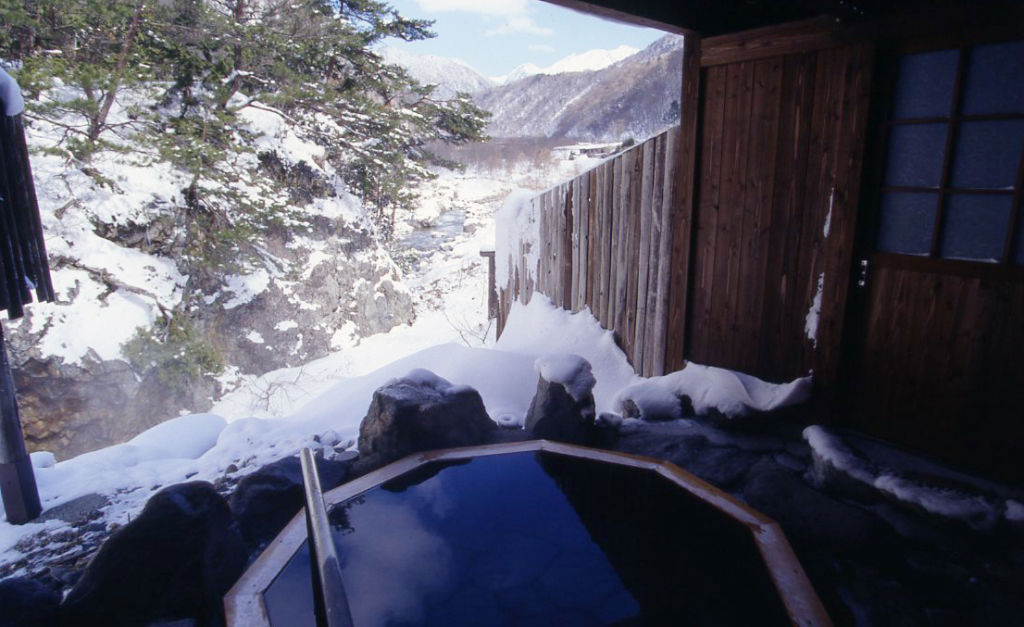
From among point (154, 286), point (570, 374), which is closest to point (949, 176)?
point (570, 374)

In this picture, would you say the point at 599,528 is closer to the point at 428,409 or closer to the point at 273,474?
the point at 428,409

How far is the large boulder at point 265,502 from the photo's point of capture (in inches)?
109

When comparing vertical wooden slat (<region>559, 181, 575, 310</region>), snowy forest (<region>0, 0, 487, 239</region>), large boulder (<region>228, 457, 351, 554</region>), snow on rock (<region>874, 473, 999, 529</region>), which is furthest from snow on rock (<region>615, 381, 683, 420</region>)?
snowy forest (<region>0, 0, 487, 239</region>)

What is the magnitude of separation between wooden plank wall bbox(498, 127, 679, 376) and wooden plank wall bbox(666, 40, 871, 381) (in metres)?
0.26

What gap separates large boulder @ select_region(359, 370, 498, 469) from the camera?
130 inches

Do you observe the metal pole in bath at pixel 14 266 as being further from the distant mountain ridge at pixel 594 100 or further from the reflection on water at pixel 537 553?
the distant mountain ridge at pixel 594 100

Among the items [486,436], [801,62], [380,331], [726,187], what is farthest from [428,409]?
[380,331]

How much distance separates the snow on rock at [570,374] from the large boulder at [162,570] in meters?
2.01

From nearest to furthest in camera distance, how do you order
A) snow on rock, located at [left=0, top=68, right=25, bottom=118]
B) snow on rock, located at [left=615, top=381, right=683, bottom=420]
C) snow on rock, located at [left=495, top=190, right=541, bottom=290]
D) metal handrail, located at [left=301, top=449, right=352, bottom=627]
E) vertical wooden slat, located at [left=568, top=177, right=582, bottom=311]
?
metal handrail, located at [left=301, top=449, right=352, bottom=627] → snow on rock, located at [left=0, top=68, right=25, bottom=118] → snow on rock, located at [left=615, top=381, right=683, bottom=420] → vertical wooden slat, located at [left=568, top=177, right=582, bottom=311] → snow on rock, located at [left=495, top=190, right=541, bottom=290]

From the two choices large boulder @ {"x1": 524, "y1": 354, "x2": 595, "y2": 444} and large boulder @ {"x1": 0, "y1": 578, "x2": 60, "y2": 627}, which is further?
large boulder @ {"x1": 524, "y1": 354, "x2": 595, "y2": 444}

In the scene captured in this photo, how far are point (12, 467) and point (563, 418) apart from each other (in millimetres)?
3410

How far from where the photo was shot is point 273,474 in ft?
9.80

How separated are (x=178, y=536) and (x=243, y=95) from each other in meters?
10.9

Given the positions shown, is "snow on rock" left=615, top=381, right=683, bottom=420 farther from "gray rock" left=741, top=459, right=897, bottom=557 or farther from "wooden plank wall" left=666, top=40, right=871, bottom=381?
"gray rock" left=741, top=459, right=897, bottom=557
